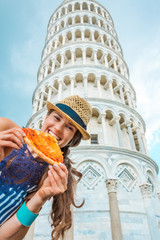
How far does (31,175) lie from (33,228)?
8400mm

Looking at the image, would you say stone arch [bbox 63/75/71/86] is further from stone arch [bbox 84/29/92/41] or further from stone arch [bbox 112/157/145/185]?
stone arch [bbox 112/157/145/185]

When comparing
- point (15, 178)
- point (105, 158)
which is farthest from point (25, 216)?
point (105, 158)

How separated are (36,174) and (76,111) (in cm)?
92

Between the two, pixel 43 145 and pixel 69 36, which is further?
pixel 69 36

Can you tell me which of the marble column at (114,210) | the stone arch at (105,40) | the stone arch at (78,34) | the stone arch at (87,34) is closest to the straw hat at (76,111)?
the marble column at (114,210)

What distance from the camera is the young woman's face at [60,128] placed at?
219 centimetres

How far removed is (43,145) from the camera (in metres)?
1.91

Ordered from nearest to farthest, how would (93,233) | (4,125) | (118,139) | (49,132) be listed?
(4,125) < (49,132) < (93,233) < (118,139)

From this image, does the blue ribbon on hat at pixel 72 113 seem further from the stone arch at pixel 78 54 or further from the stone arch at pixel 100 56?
the stone arch at pixel 78 54

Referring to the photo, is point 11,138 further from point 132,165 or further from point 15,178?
point 132,165

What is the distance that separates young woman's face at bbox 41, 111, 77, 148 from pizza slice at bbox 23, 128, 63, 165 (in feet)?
0.55

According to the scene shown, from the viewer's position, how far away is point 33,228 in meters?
8.50

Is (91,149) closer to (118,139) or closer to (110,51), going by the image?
(118,139)

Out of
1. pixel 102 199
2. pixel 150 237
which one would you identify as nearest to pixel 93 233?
pixel 102 199
